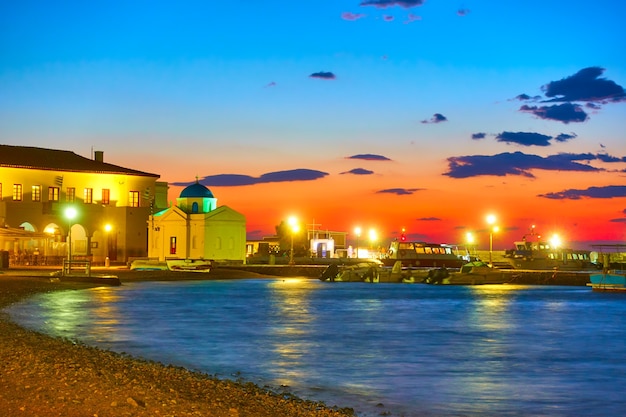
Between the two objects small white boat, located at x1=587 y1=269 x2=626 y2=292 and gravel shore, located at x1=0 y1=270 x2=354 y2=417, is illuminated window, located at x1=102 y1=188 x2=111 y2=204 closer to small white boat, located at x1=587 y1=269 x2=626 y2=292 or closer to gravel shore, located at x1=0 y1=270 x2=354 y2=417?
small white boat, located at x1=587 y1=269 x2=626 y2=292

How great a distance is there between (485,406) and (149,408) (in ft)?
21.4

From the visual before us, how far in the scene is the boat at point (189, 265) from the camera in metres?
73.3

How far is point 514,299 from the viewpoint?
55188 millimetres

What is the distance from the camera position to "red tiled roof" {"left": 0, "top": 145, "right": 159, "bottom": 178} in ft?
A: 242

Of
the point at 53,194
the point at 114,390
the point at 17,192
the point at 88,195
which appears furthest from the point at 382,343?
the point at 88,195

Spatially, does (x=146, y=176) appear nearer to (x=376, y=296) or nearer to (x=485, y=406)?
(x=376, y=296)

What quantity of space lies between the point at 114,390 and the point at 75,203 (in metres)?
63.3

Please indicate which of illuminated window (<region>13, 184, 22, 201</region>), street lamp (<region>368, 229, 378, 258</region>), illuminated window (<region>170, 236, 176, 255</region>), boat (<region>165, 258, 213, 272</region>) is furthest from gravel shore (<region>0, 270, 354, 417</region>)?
street lamp (<region>368, 229, 378, 258</region>)

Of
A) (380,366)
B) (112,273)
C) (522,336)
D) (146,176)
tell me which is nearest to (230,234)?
(146,176)

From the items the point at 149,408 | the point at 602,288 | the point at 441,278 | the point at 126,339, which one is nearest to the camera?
the point at 149,408

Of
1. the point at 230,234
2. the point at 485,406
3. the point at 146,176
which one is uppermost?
the point at 146,176

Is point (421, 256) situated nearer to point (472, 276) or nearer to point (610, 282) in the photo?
point (472, 276)

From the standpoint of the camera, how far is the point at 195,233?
78.8 m

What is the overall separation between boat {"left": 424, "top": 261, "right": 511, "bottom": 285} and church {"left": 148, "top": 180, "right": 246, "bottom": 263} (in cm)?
1751
